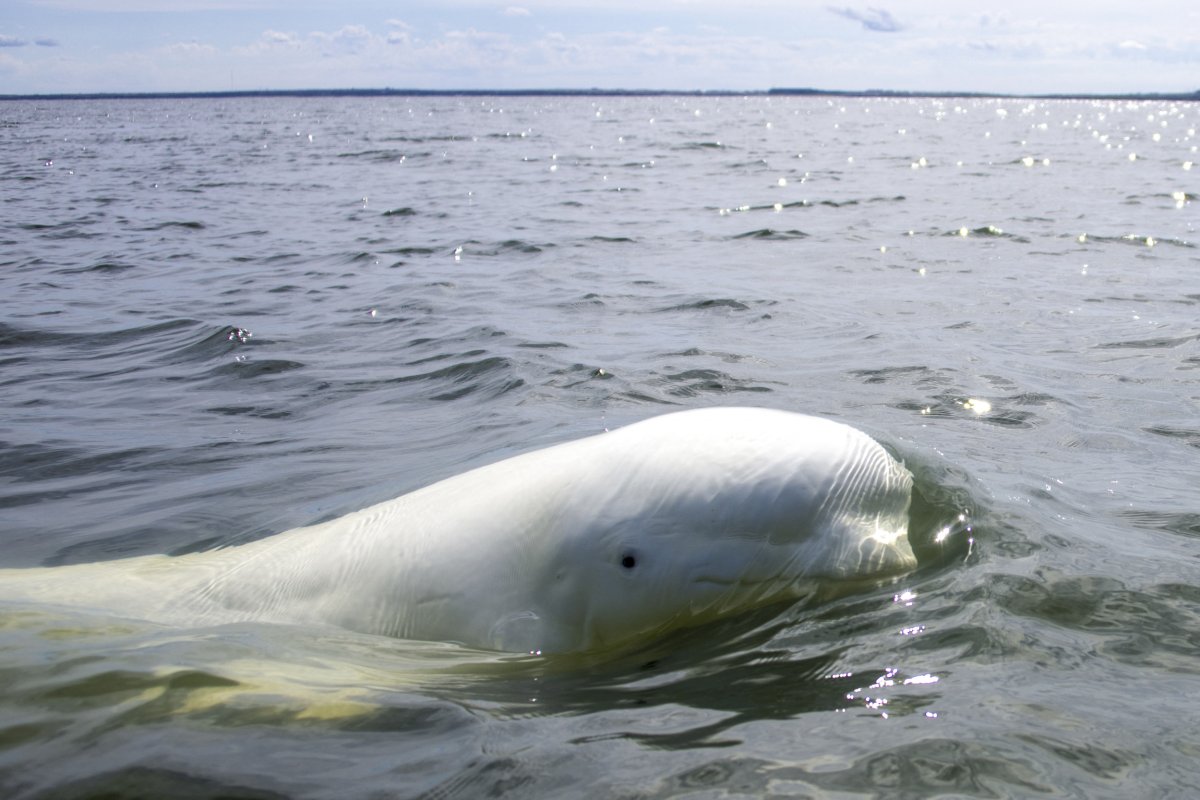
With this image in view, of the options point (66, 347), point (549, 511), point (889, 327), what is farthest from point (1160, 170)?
point (549, 511)

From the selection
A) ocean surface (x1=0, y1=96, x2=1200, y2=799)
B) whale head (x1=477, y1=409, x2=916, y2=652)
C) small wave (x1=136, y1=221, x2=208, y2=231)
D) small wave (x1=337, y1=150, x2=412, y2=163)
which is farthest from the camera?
small wave (x1=337, y1=150, x2=412, y2=163)

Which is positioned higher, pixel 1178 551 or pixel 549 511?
pixel 549 511

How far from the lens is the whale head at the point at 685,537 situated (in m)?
3.53

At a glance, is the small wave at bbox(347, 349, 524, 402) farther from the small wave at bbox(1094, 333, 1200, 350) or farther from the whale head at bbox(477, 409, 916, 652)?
the small wave at bbox(1094, 333, 1200, 350)

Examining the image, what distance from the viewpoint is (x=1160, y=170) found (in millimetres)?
30609

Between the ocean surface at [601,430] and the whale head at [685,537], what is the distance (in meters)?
0.12

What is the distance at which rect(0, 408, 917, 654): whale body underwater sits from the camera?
3537 millimetres

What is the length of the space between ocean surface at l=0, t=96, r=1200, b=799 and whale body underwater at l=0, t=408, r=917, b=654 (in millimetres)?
107

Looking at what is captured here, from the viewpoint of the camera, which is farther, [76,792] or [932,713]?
[932,713]

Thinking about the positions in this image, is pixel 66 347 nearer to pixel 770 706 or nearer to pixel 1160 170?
pixel 770 706

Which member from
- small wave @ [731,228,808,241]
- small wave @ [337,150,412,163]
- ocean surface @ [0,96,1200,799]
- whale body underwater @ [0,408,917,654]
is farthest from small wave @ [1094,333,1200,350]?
small wave @ [337,150,412,163]

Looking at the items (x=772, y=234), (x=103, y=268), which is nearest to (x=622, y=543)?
(x=103, y=268)

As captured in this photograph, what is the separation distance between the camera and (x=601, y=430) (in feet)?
20.8

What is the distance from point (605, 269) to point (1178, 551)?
9603 millimetres
